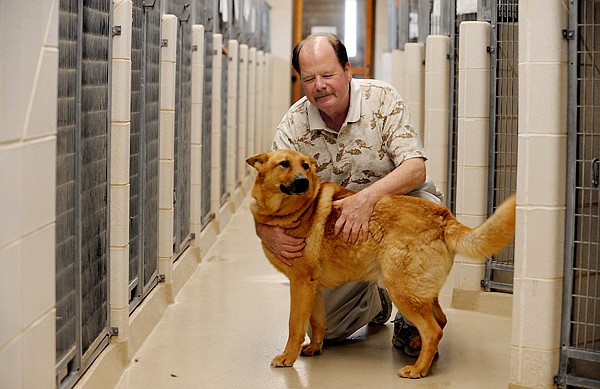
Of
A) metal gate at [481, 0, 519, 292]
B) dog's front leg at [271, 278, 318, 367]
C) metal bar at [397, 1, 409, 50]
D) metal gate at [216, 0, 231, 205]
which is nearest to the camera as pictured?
dog's front leg at [271, 278, 318, 367]

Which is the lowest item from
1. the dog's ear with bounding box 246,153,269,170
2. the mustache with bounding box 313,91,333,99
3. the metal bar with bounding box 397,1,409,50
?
the dog's ear with bounding box 246,153,269,170

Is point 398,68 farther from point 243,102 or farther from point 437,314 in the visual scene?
point 437,314

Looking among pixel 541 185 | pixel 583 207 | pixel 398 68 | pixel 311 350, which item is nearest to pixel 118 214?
pixel 311 350

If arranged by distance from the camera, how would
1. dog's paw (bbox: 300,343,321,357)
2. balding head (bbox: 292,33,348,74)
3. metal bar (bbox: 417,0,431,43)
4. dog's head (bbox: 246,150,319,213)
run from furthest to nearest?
metal bar (bbox: 417,0,431,43) < dog's paw (bbox: 300,343,321,357) < balding head (bbox: 292,33,348,74) < dog's head (bbox: 246,150,319,213)

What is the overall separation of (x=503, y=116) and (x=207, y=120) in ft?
8.55

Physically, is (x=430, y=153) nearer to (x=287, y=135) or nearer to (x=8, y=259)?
(x=287, y=135)

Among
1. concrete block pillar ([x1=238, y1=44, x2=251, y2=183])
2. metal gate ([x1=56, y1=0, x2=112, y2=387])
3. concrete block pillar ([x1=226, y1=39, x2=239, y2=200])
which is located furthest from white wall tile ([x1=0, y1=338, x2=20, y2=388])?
concrete block pillar ([x1=238, y1=44, x2=251, y2=183])

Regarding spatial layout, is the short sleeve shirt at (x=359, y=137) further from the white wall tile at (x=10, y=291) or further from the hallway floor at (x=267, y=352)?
the white wall tile at (x=10, y=291)

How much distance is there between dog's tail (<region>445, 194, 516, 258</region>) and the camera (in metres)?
3.37

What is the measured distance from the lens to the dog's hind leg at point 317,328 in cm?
396

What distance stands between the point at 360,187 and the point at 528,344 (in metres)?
1.08

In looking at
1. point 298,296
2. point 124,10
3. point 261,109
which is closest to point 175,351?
point 298,296

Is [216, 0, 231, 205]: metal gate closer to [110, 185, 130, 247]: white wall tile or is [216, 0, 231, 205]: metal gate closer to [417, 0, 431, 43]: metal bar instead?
[417, 0, 431, 43]: metal bar

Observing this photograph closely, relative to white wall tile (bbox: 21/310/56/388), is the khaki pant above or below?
below
